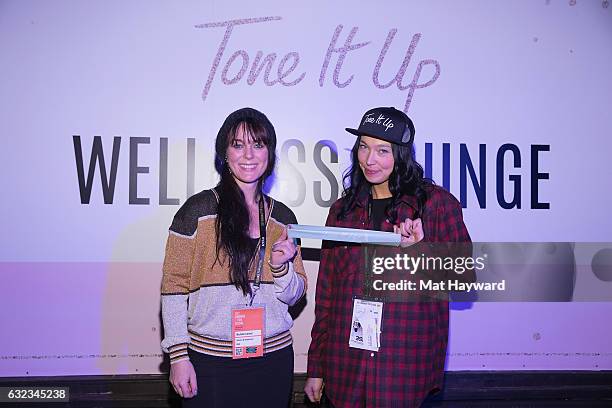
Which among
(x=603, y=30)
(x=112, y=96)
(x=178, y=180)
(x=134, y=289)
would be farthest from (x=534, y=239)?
(x=112, y=96)

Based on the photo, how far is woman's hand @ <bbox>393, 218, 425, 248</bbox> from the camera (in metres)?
1.79

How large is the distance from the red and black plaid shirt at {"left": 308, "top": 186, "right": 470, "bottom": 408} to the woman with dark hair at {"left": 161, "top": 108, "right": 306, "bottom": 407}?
0.55 feet

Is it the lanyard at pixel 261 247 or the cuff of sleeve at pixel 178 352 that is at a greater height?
the lanyard at pixel 261 247

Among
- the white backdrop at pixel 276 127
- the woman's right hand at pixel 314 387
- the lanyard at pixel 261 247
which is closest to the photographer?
the lanyard at pixel 261 247

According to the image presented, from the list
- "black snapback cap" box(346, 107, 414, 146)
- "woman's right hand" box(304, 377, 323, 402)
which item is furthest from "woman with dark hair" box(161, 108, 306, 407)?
"black snapback cap" box(346, 107, 414, 146)

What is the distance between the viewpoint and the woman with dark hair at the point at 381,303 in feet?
5.99

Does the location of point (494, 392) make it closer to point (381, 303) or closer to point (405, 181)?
point (381, 303)

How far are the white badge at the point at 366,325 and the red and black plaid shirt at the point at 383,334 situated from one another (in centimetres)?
2

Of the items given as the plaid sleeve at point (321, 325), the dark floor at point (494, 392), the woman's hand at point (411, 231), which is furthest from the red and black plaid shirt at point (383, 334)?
the dark floor at point (494, 392)

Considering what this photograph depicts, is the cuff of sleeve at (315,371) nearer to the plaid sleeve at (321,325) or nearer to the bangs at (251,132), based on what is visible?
the plaid sleeve at (321,325)

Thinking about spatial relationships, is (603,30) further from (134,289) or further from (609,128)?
(134,289)

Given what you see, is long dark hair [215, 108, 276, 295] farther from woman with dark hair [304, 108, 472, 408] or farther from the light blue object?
woman with dark hair [304, 108, 472, 408]

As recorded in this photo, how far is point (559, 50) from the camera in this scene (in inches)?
105

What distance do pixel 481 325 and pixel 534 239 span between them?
20.1 inches
